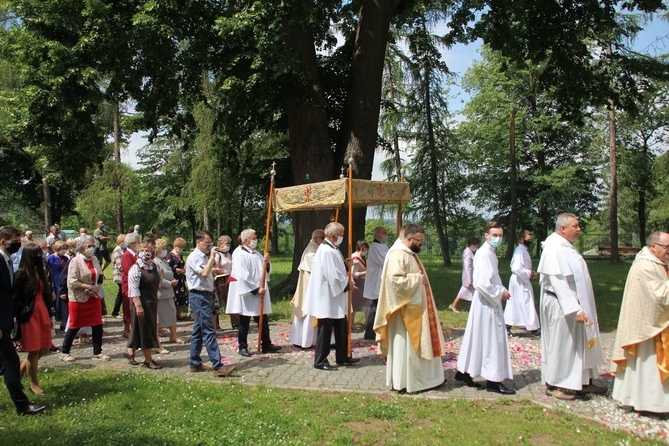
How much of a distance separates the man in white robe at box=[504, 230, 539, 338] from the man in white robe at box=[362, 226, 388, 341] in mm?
2486

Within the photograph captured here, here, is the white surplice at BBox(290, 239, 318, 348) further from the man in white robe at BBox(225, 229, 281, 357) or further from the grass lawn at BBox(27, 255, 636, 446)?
the grass lawn at BBox(27, 255, 636, 446)

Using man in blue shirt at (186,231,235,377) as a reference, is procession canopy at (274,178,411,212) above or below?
above

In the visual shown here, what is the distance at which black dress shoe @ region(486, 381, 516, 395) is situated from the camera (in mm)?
6516

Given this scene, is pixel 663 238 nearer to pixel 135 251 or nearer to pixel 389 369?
pixel 389 369

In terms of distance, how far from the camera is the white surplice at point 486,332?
6.57m

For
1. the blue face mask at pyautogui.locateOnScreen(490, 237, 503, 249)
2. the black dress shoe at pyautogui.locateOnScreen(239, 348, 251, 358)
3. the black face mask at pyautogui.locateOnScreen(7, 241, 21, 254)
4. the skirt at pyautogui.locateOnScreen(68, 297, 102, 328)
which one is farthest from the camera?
the black dress shoe at pyautogui.locateOnScreen(239, 348, 251, 358)

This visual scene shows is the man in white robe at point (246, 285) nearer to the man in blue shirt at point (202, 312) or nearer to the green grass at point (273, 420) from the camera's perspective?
the man in blue shirt at point (202, 312)

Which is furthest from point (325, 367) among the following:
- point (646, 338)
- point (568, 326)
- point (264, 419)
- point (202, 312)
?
point (646, 338)

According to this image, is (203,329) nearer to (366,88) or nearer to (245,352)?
(245,352)

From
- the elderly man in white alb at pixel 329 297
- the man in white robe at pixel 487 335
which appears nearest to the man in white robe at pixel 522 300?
the man in white robe at pixel 487 335

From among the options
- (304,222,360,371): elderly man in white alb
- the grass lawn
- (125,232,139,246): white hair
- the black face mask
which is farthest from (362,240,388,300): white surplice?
the black face mask

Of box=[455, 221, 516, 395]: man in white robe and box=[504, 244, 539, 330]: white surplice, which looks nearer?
box=[455, 221, 516, 395]: man in white robe

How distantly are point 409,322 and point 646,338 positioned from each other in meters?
2.53

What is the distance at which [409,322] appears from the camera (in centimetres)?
660
